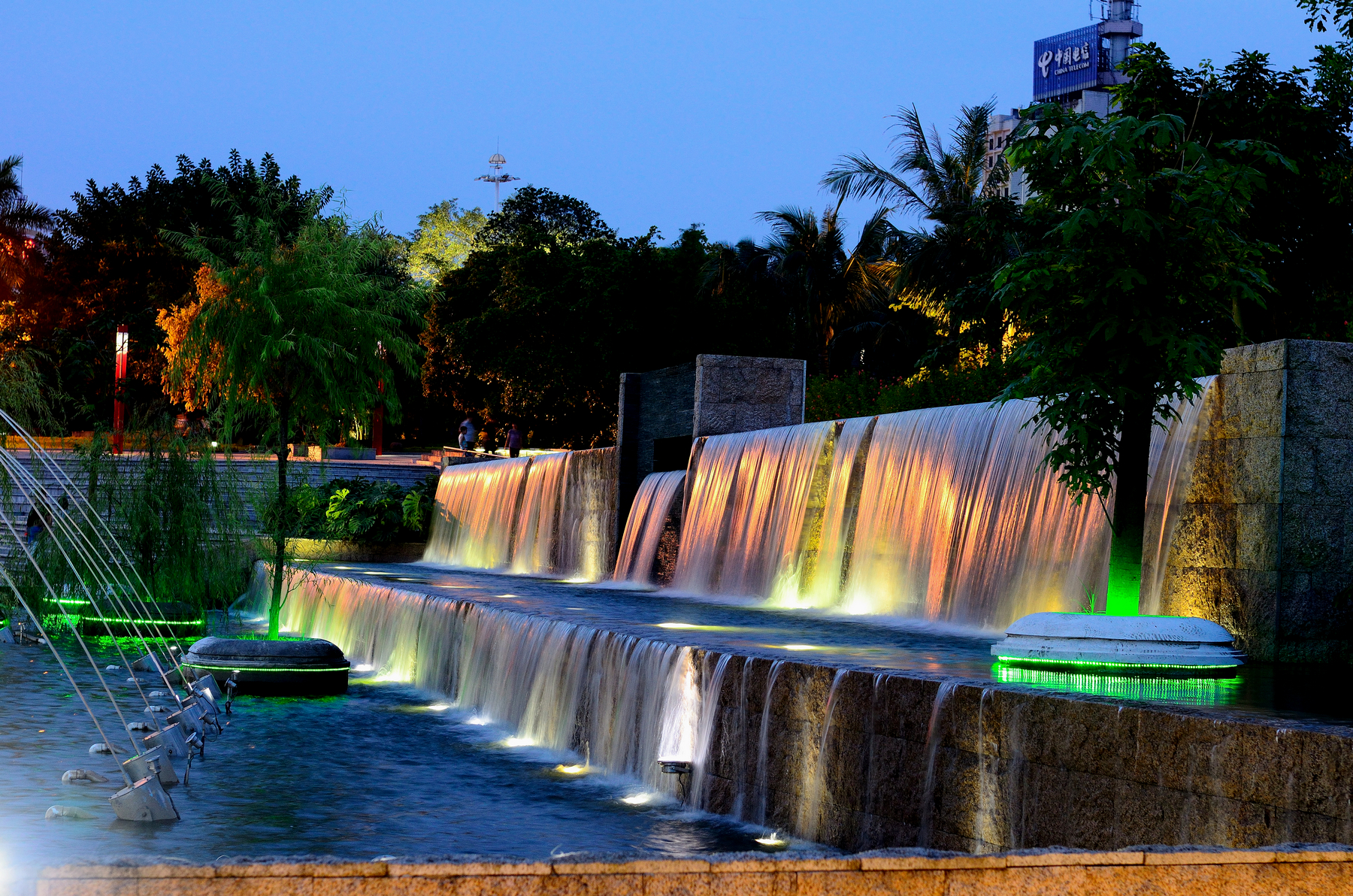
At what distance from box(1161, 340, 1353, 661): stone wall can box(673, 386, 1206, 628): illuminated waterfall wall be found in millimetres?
512

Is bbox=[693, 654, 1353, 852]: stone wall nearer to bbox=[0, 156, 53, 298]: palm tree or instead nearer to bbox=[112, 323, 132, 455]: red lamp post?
bbox=[112, 323, 132, 455]: red lamp post

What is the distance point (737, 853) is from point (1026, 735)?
11.3ft

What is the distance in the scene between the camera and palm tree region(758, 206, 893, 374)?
47344mm

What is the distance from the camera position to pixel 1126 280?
9.24 metres

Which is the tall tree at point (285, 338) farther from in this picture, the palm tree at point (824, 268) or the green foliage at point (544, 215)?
the green foliage at point (544, 215)

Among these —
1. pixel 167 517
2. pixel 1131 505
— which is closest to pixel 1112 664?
pixel 1131 505

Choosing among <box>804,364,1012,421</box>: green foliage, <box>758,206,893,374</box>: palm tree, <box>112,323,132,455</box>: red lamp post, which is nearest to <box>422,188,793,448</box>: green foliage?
<box>758,206,893,374</box>: palm tree

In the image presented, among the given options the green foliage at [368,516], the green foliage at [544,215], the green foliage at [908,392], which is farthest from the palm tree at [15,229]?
the green foliage at [908,392]

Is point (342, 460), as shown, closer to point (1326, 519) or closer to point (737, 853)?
point (1326, 519)

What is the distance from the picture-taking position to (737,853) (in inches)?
156

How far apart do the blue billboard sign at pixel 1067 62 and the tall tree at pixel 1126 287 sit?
396 ft

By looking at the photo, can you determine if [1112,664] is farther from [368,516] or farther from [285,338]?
[368,516]

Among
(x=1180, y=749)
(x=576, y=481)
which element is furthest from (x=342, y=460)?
(x=1180, y=749)

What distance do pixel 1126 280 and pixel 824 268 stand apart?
38.6 m
